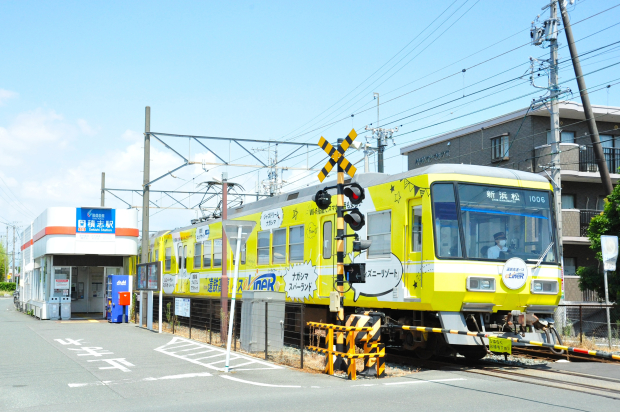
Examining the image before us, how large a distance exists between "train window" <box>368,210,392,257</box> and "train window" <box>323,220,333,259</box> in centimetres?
136

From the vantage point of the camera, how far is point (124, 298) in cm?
2453

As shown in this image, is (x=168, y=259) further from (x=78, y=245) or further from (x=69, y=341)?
(x=69, y=341)

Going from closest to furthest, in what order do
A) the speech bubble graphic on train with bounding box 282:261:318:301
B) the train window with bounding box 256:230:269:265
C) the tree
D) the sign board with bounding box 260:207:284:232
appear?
the speech bubble graphic on train with bounding box 282:261:318:301
the sign board with bounding box 260:207:284:232
the train window with bounding box 256:230:269:265
the tree

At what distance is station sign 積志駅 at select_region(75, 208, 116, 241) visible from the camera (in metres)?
26.0

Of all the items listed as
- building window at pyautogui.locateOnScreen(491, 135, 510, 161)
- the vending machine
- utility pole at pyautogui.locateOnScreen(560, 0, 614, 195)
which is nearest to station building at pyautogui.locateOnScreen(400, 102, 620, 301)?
building window at pyautogui.locateOnScreen(491, 135, 510, 161)

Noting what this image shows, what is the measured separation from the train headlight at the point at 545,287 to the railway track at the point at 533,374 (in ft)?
4.46

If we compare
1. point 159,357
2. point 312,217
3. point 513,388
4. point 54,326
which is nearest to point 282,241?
point 312,217

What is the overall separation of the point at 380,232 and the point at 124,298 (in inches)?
572

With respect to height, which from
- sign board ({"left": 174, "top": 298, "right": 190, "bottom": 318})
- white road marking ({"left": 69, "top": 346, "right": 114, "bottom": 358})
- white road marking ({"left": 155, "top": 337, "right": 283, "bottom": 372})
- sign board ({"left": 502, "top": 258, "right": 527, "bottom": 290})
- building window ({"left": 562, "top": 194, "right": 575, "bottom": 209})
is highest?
building window ({"left": 562, "top": 194, "right": 575, "bottom": 209})

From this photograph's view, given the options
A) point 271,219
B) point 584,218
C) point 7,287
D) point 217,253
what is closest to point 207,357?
point 271,219

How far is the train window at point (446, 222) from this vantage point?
11461 mm

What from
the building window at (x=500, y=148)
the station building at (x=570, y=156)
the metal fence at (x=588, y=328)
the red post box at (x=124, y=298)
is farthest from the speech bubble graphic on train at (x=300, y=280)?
the building window at (x=500, y=148)

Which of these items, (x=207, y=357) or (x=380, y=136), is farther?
(x=380, y=136)

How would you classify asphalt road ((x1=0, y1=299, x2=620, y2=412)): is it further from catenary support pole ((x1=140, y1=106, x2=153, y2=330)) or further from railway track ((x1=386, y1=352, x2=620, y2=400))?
catenary support pole ((x1=140, y1=106, x2=153, y2=330))
